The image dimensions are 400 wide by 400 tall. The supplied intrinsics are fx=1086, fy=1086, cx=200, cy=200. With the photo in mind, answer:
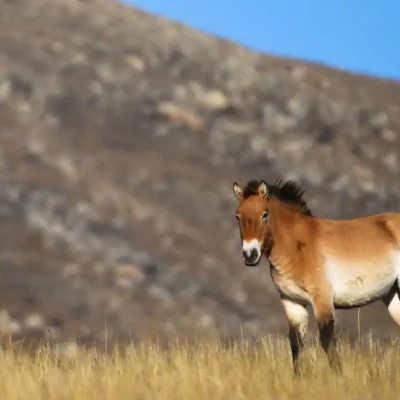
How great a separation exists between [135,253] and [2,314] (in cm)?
897

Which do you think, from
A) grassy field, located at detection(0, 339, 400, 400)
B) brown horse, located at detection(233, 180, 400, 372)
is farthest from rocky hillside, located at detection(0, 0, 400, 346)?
Answer: brown horse, located at detection(233, 180, 400, 372)

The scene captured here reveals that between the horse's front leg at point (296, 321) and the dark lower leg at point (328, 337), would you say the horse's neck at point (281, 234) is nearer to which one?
the horse's front leg at point (296, 321)

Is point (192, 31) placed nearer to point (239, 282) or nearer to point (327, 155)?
point (327, 155)

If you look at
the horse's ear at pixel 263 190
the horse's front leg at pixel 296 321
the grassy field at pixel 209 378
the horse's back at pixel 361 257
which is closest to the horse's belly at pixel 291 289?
the horse's front leg at pixel 296 321

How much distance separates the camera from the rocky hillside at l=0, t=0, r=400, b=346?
35969 mm

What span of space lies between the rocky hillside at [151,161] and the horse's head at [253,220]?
2041 cm

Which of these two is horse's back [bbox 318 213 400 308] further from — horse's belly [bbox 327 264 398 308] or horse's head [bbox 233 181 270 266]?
horse's head [bbox 233 181 270 266]

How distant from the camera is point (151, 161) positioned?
46.3 m

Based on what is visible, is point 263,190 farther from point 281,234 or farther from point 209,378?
point 209,378

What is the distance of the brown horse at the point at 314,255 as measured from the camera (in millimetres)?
10273

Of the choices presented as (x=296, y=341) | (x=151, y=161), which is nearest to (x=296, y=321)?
(x=296, y=341)

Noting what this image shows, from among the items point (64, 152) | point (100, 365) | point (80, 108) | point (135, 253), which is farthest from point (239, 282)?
point (100, 365)

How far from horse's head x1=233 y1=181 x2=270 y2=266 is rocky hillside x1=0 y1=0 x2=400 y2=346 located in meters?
20.4

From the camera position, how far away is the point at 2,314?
3222 centimetres
